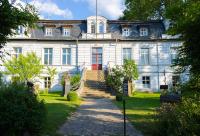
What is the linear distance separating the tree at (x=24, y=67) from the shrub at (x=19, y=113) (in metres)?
26.4

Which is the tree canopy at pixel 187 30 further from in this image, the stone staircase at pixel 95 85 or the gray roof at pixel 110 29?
the gray roof at pixel 110 29

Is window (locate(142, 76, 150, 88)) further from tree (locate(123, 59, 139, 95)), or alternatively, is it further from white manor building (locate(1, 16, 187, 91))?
tree (locate(123, 59, 139, 95))

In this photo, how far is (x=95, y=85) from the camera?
35.6 m

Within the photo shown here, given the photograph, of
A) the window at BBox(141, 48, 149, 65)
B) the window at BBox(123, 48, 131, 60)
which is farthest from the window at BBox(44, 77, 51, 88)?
the window at BBox(141, 48, 149, 65)

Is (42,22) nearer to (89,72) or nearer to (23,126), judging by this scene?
(89,72)

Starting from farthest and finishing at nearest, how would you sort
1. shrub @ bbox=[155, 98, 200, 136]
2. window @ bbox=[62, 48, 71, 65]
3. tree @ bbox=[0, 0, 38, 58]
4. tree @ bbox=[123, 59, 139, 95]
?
window @ bbox=[62, 48, 71, 65] < tree @ bbox=[123, 59, 139, 95] < tree @ bbox=[0, 0, 38, 58] < shrub @ bbox=[155, 98, 200, 136]

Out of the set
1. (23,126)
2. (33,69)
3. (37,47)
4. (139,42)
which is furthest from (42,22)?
(23,126)

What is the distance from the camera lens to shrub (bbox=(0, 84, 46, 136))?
33.9 ft

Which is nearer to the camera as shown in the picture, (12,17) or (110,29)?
(12,17)

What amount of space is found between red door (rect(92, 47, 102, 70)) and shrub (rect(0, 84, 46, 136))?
98.7 ft

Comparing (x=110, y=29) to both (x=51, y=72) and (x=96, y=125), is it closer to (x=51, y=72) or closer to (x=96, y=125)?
(x=51, y=72)

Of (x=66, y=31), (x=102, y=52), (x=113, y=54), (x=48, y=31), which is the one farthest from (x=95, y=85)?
(x=48, y=31)

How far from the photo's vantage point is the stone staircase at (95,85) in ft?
104

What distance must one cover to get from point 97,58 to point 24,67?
339 inches
